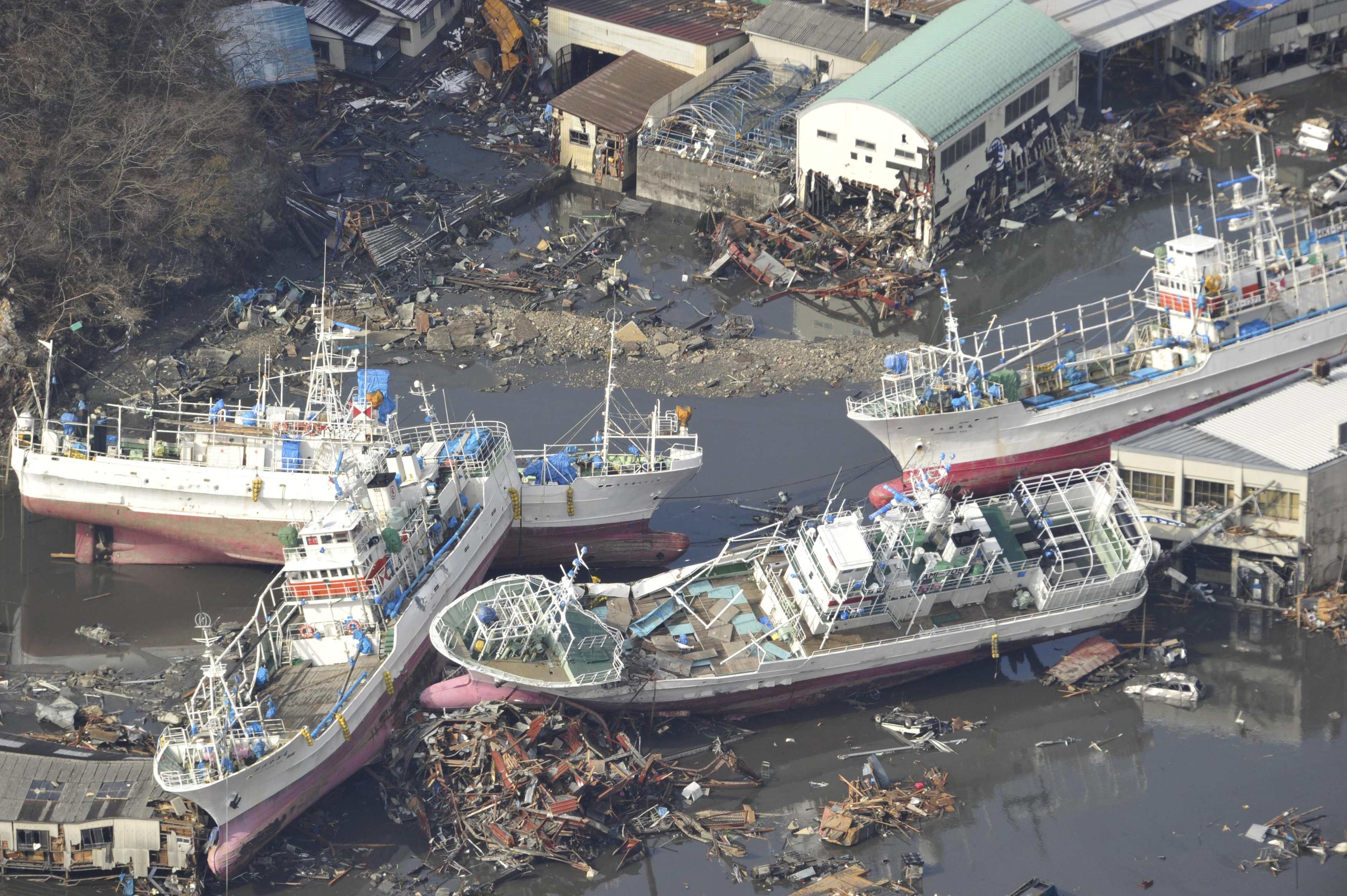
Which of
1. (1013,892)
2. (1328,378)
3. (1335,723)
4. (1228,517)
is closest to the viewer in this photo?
(1013,892)

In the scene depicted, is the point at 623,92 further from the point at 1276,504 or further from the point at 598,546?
the point at 1276,504

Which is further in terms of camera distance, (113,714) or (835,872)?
(113,714)

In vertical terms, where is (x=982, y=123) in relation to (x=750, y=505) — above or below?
above

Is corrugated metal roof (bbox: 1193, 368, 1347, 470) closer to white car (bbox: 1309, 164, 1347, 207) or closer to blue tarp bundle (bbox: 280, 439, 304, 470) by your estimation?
white car (bbox: 1309, 164, 1347, 207)

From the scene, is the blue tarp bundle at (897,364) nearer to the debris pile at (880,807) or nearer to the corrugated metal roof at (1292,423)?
the corrugated metal roof at (1292,423)

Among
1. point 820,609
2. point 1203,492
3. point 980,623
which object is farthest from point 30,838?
point 1203,492

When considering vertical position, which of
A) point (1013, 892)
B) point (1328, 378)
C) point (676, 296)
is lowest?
point (1013, 892)

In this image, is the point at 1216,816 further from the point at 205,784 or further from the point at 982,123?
the point at 982,123

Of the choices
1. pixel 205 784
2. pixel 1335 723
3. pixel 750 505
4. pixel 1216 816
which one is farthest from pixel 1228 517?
pixel 205 784
